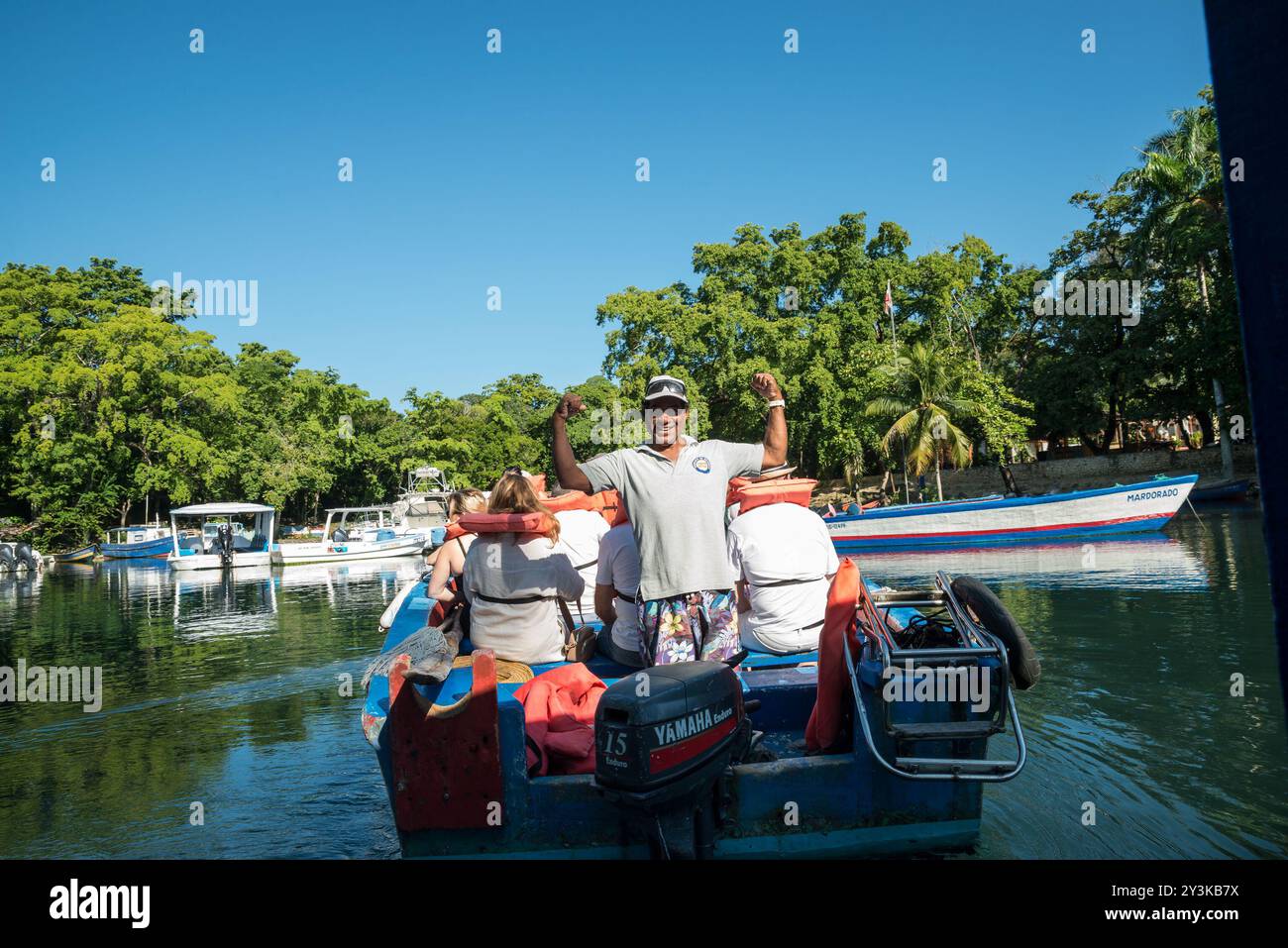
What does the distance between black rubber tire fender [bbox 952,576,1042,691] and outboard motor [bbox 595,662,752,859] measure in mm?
1129

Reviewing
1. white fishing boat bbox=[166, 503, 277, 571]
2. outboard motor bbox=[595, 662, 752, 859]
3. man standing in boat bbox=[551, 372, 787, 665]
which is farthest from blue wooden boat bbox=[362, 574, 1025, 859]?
white fishing boat bbox=[166, 503, 277, 571]

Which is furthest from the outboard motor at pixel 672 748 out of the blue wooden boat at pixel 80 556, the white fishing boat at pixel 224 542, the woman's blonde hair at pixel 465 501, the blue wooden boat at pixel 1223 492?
the blue wooden boat at pixel 80 556

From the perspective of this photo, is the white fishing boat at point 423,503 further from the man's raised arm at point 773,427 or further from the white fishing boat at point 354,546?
the man's raised arm at point 773,427

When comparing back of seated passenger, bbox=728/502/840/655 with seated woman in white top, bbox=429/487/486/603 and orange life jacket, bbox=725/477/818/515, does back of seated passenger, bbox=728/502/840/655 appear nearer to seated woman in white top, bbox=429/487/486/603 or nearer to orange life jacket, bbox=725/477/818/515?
orange life jacket, bbox=725/477/818/515

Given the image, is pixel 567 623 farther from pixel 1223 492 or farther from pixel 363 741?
pixel 1223 492

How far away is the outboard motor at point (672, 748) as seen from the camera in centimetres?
311

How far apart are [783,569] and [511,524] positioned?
1494 millimetres

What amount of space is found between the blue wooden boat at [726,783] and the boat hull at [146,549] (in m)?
34.6

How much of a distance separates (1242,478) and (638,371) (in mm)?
20933

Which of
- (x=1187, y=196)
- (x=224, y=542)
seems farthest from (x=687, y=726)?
(x=1187, y=196)

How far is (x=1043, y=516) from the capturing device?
20406mm

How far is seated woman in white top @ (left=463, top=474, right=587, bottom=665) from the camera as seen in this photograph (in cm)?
464
